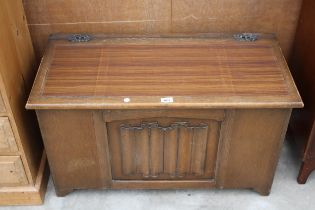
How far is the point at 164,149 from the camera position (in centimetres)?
152

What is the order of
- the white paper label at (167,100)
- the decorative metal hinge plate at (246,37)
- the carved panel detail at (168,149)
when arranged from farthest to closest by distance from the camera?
the decorative metal hinge plate at (246,37)
the carved panel detail at (168,149)
the white paper label at (167,100)

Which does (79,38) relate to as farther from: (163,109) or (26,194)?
(26,194)

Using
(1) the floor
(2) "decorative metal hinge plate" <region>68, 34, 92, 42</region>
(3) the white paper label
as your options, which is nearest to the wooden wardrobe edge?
(1) the floor

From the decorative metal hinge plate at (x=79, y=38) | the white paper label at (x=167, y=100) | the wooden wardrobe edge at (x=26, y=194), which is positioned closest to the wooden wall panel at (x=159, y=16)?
the decorative metal hinge plate at (x=79, y=38)

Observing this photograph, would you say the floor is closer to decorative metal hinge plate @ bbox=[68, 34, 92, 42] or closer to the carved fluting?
the carved fluting

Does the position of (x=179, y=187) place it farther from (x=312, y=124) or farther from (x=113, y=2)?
(x=113, y=2)

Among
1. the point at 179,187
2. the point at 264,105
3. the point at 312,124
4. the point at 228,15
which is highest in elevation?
the point at 228,15

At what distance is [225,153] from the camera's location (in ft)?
4.96

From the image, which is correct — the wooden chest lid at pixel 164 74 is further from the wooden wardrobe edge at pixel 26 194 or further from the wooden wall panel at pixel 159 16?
the wooden wardrobe edge at pixel 26 194

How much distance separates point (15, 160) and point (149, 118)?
0.53 metres

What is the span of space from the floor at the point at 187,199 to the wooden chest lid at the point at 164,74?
51cm

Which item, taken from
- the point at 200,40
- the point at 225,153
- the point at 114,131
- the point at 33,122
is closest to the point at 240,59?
the point at 200,40

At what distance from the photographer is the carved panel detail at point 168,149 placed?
4.73ft

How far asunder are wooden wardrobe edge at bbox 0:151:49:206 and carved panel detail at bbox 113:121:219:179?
34 centimetres
